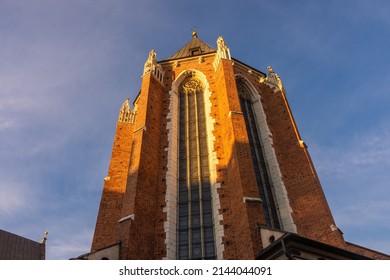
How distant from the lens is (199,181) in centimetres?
1486

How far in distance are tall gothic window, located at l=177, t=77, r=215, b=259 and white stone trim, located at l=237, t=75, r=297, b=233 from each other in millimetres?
3084

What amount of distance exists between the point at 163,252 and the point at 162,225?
115cm

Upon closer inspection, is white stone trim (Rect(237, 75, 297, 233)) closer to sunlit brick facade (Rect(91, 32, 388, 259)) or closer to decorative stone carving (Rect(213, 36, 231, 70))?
sunlit brick facade (Rect(91, 32, 388, 259))

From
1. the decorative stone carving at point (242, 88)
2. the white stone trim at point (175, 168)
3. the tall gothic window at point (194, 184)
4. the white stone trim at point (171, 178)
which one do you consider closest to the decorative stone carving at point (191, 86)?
the tall gothic window at point (194, 184)

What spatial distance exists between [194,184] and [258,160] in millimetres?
3451

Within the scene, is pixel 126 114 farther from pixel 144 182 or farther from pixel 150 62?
pixel 144 182

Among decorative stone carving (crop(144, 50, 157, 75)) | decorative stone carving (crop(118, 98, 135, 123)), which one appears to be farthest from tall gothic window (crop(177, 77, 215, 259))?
decorative stone carving (crop(118, 98, 135, 123))

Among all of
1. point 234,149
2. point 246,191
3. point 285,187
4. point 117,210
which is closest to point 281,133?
point 285,187

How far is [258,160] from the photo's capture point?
16047mm

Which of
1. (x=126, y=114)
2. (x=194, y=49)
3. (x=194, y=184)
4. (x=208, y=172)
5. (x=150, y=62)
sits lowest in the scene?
(x=194, y=184)

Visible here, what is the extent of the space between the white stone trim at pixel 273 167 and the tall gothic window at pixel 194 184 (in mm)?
3084

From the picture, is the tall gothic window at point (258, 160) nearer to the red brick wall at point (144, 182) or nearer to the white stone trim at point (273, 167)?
the white stone trim at point (273, 167)

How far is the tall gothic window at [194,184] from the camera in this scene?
42.4 ft

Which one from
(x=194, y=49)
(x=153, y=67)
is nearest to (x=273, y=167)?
(x=153, y=67)
